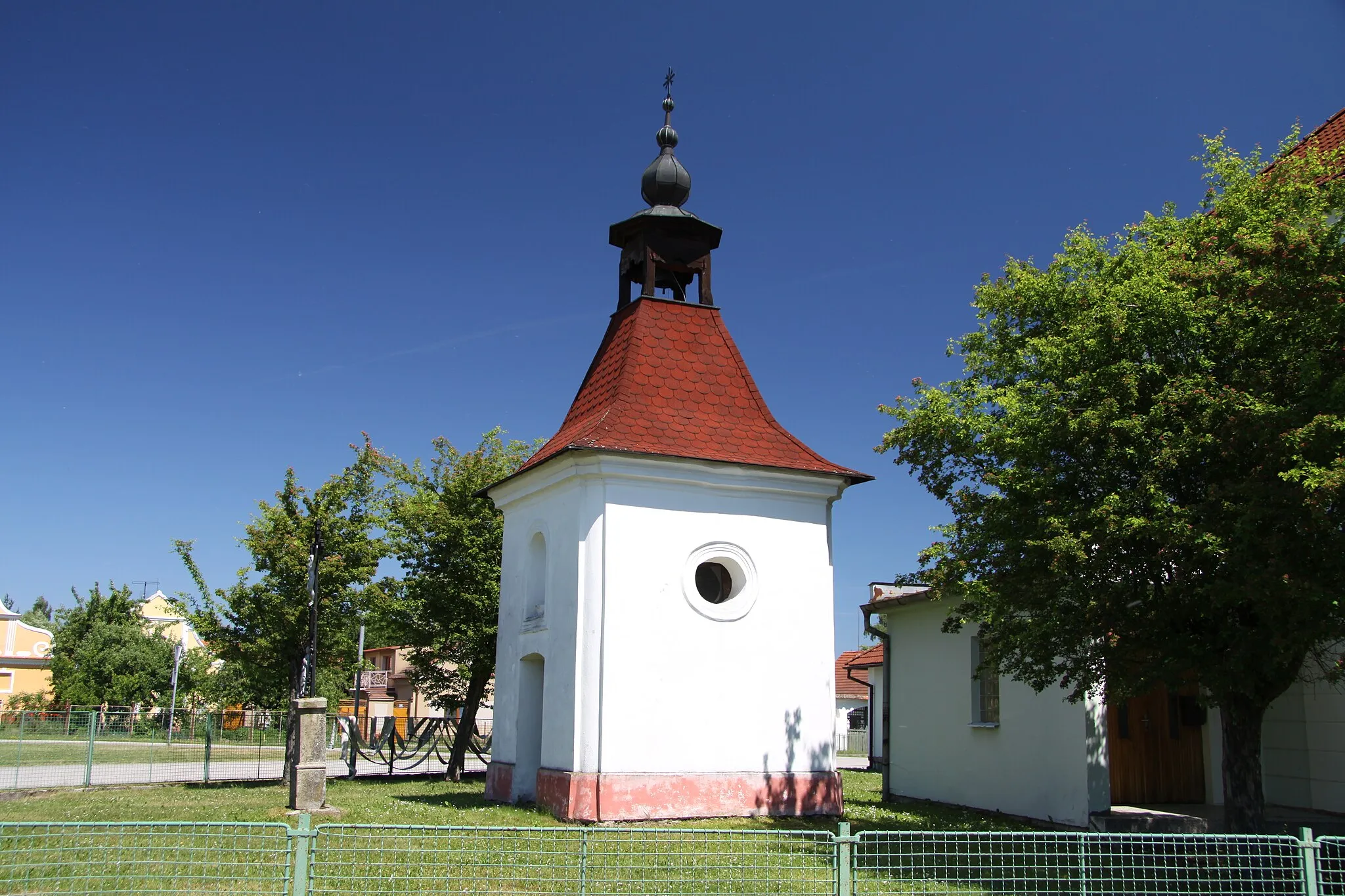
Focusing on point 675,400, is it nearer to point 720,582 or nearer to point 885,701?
point 720,582

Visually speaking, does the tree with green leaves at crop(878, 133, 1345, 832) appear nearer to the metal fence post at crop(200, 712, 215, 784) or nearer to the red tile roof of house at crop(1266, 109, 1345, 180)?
the red tile roof of house at crop(1266, 109, 1345, 180)

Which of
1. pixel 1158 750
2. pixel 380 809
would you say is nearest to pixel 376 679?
pixel 380 809

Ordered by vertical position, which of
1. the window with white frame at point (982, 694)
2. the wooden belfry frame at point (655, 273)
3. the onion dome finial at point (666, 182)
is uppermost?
the onion dome finial at point (666, 182)

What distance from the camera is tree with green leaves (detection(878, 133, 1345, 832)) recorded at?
9797 millimetres

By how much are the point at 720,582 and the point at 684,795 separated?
3.41 metres

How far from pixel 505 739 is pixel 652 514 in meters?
4.70

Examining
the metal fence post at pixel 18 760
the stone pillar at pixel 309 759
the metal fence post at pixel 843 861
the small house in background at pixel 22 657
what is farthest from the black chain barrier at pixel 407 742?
the small house in background at pixel 22 657

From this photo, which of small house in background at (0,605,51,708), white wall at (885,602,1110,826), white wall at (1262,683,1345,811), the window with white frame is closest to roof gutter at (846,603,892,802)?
white wall at (885,602,1110,826)

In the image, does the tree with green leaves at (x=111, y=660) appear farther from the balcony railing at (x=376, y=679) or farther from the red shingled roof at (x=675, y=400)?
the red shingled roof at (x=675, y=400)

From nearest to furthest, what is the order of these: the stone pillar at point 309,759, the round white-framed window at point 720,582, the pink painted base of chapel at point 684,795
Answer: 1. the pink painted base of chapel at point 684,795
2. the stone pillar at point 309,759
3. the round white-framed window at point 720,582

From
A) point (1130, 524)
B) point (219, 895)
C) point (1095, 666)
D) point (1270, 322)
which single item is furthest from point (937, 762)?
point (219, 895)

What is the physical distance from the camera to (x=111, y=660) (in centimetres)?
4856

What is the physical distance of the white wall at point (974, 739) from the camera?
1536cm

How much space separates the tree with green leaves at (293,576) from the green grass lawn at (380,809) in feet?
8.32
